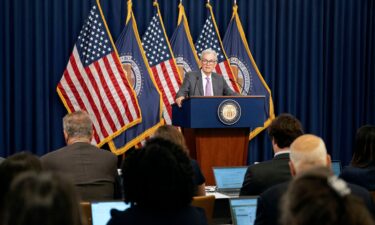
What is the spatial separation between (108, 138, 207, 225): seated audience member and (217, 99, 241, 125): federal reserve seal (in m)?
3.51

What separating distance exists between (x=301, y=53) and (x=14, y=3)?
4394 mm

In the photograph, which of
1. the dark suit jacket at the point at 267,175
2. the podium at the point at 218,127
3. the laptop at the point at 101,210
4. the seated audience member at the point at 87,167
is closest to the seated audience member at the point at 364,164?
the dark suit jacket at the point at 267,175

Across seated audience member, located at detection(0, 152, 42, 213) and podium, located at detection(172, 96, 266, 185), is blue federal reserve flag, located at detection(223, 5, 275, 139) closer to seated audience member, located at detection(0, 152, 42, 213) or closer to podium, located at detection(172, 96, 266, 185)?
podium, located at detection(172, 96, 266, 185)

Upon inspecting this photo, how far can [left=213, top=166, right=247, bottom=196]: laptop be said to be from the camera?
3.92 m

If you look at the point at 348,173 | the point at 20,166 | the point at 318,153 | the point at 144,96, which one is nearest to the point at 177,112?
the point at 144,96

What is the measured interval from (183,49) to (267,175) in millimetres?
4523

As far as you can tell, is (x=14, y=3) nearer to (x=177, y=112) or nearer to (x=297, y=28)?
(x=177, y=112)

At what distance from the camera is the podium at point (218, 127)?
5250mm

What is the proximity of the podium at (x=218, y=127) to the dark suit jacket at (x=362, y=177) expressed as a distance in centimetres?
197

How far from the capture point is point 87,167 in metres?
3.21

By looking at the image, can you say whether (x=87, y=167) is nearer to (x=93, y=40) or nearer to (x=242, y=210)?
(x=242, y=210)

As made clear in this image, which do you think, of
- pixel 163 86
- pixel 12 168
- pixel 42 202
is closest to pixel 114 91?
pixel 163 86

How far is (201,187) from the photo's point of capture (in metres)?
3.35

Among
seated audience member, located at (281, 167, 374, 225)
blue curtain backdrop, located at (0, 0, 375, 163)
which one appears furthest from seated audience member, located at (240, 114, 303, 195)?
blue curtain backdrop, located at (0, 0, 375, 163)
